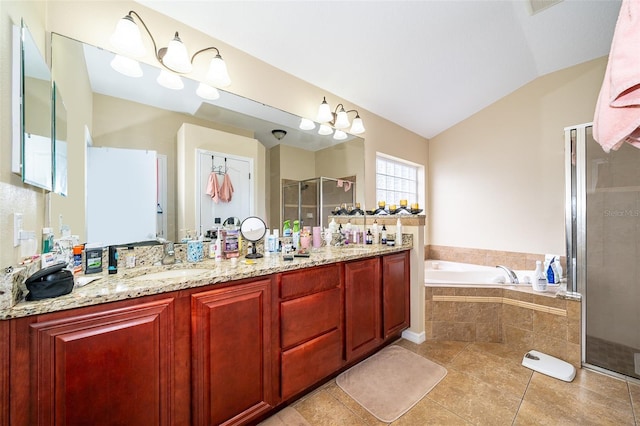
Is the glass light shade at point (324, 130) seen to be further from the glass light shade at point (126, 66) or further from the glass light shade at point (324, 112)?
the glass light shade at point (126, 66)

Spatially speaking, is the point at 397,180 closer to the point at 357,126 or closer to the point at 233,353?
the point at 357,126

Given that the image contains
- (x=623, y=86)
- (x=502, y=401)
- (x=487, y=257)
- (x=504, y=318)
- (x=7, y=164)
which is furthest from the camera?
(x=487, y=257)

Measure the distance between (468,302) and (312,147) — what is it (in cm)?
209

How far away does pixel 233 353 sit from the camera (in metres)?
1.29

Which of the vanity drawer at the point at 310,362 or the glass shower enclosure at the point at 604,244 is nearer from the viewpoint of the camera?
the vanity drawer at the point at 310,362

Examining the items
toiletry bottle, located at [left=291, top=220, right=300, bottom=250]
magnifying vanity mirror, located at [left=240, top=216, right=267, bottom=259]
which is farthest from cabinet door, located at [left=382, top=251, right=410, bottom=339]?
magnifying vanity mirror, located at [left=240, top=216, right=267, bottom=259]

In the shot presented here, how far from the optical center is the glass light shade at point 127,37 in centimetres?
141

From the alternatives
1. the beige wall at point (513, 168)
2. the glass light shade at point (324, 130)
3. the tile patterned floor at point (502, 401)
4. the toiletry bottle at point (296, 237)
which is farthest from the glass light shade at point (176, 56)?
the beige wall at point (513, 168)

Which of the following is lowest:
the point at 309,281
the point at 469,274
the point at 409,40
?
the point at 469,274

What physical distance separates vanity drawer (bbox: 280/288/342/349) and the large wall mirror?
823 millimetres

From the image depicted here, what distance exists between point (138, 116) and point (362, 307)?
1.97m

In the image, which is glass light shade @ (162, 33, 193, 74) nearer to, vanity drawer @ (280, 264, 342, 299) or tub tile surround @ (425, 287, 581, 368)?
vanity drawer @ (280, 264, 342, 299)

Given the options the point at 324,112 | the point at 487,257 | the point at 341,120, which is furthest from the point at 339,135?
the point at 487,257

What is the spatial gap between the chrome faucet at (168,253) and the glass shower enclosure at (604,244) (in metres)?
3.07
